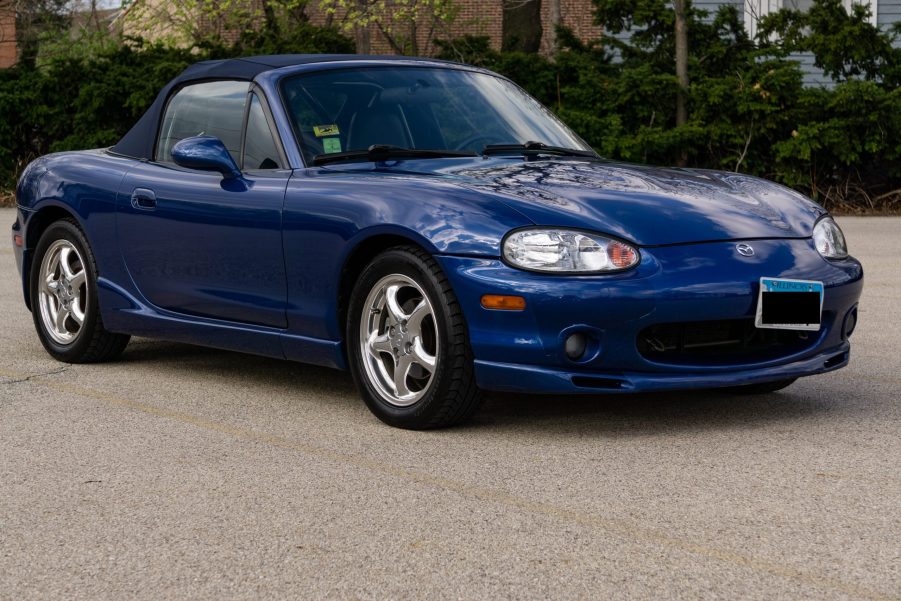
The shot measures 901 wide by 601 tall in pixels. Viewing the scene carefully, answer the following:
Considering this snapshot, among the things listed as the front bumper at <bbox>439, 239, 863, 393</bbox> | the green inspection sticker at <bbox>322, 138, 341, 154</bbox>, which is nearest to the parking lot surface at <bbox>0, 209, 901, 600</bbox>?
the front bumper at <bbox>439, 239, 863, 393</bbox>

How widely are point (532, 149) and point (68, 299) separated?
255 cm

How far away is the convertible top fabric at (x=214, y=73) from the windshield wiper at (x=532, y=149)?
83cm

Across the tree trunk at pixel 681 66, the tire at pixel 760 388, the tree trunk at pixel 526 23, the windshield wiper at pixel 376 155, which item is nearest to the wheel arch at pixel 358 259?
the windshield wiper at pixel 376 155

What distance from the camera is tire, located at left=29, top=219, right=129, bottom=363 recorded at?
7.10m

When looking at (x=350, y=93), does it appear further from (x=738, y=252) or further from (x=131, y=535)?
(x=131, y=535)

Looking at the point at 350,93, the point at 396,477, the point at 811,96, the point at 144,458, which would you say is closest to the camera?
the point at 396,477

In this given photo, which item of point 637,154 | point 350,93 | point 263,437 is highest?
point 350,93

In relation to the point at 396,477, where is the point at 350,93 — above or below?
above

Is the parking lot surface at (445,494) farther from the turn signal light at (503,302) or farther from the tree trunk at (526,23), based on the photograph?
the tree trunk at (526,23)

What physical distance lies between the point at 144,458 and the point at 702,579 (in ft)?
7.50

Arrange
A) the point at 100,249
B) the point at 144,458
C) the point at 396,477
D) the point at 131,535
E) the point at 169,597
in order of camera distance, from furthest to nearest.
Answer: the point at 100,249, the point at 144,458, the point at 396,477, the point at 131,535, the point at 169,597

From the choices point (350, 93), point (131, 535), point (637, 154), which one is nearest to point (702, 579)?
point (131, 535)

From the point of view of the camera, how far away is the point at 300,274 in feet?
19.0

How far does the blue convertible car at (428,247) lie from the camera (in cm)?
505
